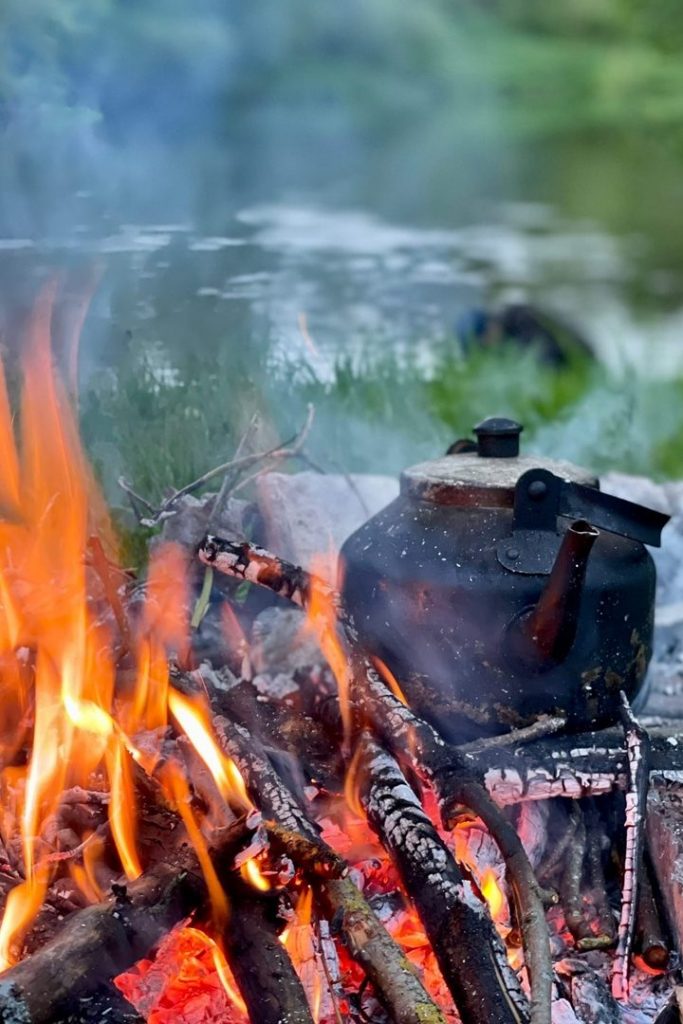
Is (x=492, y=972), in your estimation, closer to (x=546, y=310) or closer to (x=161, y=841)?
(x=161, y=841)

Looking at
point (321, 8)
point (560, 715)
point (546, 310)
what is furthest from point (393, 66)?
point (560, 715)

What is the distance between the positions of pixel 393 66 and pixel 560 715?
255 centimetres

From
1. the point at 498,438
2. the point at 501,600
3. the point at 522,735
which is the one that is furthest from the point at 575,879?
the point at 498,438

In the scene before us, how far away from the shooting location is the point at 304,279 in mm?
3363

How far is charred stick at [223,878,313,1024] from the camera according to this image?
1295 mm

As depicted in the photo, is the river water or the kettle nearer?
the kettle

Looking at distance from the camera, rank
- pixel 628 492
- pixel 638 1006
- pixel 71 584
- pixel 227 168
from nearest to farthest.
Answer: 1. pixel 638 1006
2. pixel 71 584
3. pixel 227 168
4. pixel 628 492

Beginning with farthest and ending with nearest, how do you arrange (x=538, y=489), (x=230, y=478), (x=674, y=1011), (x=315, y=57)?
1. (x=315, y=57)
2. (x=230, y=478)
3. (x=538, y=489)
4. (x=674, y=1011)

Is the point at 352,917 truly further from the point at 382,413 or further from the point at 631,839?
the point at 382,413

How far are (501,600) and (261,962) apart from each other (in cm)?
82

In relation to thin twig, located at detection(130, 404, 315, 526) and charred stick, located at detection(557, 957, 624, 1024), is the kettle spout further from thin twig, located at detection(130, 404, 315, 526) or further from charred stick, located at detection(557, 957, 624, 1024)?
thin twig, located at detection(130, 404, 315, 526)

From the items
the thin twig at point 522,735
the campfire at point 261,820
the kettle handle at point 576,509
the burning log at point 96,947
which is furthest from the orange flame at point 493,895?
the kettle handle at point 576,509

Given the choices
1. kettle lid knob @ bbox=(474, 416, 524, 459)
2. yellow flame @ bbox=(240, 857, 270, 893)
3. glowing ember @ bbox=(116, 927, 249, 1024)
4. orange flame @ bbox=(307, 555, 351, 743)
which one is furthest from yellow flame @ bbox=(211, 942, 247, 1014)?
kettle lid knob @ bbox=(474, 416, 524, 459)

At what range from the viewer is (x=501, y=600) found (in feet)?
5.98
